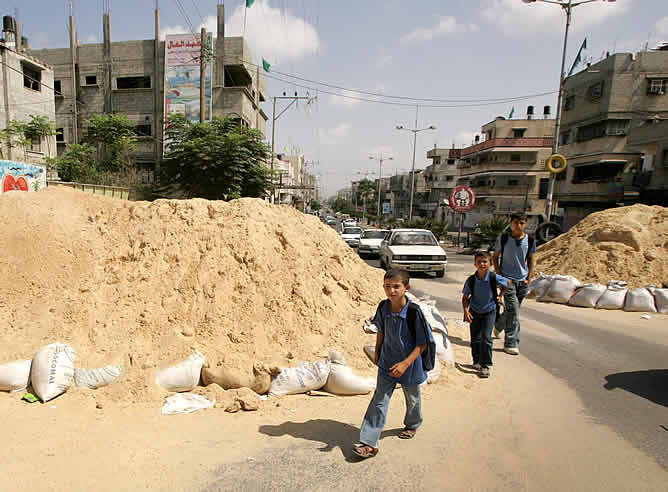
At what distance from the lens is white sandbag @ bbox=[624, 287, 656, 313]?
7.72 m

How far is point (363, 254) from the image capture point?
18844mm

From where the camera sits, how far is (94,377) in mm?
3893

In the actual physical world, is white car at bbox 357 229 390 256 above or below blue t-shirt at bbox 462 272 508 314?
below

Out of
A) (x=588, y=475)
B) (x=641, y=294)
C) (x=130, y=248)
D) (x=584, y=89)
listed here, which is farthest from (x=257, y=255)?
(x=584, y=89)

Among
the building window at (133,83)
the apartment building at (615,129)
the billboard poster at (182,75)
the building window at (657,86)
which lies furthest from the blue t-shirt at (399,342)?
the building window at (133,83)

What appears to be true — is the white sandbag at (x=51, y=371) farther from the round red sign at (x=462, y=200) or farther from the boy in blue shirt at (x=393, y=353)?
the round red sign at (x=462, y=200)

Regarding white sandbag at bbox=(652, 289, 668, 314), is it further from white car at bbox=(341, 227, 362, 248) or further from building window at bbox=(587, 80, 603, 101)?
building window at bbox=(587, 80, 603, 101)

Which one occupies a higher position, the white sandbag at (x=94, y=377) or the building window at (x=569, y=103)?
the building window at (x=569, y=103)

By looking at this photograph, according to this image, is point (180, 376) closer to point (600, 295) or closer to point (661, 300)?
point (600, 295)


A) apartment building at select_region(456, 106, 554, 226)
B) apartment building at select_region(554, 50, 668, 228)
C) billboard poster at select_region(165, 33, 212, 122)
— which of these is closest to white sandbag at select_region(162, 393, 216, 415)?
apartment building at select_region(554, 50, 668, 228)

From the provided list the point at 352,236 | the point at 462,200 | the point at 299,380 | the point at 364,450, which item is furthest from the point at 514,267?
the point at 462,200

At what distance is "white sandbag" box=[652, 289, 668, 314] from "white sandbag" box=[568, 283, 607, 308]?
34.6 inches

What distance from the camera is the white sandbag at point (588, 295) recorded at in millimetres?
8148

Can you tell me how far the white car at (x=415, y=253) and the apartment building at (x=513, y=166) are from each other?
2569 centimetres
